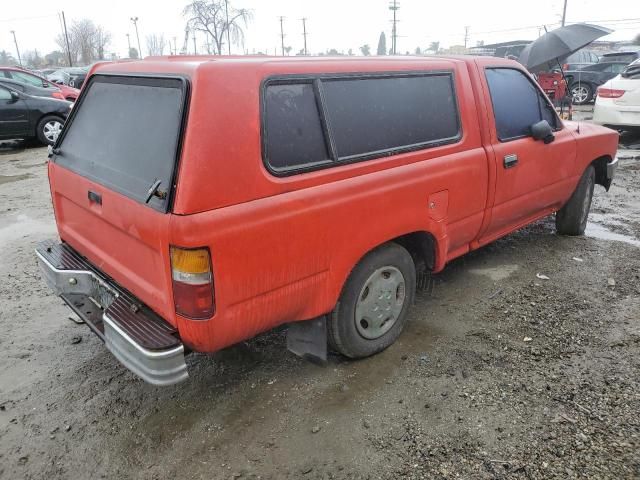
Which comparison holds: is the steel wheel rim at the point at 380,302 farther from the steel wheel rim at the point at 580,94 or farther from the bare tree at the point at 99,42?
the bare tree at the point at 99,42

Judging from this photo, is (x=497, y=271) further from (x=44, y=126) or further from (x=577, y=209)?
(x=44, y=126)

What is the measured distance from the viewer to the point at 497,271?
4.49 m

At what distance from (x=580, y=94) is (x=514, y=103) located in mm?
16250

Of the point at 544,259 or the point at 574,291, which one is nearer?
the point at 574,291

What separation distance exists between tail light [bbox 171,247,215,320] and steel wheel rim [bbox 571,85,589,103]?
61.8 feet

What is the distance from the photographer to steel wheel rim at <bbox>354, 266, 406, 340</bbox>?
306 cm

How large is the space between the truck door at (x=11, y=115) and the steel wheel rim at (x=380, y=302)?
10.3m

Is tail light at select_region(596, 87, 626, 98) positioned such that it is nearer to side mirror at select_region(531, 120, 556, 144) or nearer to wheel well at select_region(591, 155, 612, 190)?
wheel well at select_region(591, 155, 612, 190)

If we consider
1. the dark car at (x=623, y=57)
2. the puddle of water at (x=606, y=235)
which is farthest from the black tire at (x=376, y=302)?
the dark car at (x=623, y=57)

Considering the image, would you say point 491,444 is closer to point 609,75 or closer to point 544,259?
point 544,259

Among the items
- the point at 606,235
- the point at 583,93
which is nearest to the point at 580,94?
the point at 583,93

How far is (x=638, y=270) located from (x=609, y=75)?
16.0m

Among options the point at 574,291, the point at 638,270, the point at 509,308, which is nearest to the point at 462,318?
the point at 509,308

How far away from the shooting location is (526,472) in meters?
2.33
